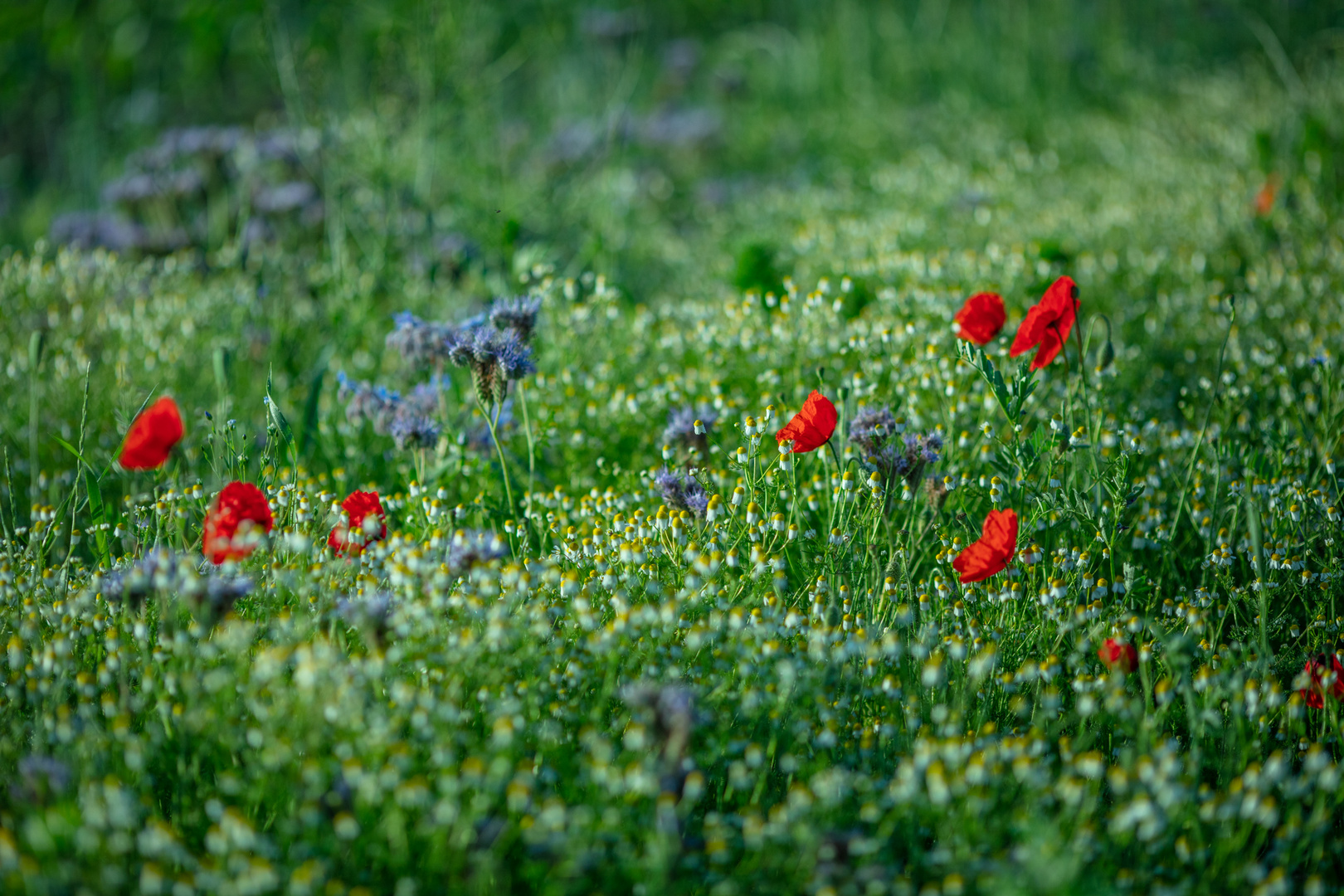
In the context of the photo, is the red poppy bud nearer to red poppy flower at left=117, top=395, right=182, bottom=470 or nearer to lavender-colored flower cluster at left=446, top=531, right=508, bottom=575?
lavender-colored flower cluster at left=446, top=531, right=508, bottom=575

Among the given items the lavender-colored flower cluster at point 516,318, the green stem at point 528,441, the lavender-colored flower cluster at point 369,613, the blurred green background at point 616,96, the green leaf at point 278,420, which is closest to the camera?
the lavender-colored flower cluster at point 369,613

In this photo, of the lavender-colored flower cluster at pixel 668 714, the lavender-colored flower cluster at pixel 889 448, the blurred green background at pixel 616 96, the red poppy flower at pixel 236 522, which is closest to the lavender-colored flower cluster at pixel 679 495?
the lavender-colored flower cluster at pixel 889 448

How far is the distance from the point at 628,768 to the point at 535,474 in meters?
1.53

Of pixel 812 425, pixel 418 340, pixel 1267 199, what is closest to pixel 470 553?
pixel 812 425

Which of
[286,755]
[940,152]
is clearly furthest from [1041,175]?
[286,755]

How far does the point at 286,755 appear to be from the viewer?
159cm

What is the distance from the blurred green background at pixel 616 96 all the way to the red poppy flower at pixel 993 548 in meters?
2.92

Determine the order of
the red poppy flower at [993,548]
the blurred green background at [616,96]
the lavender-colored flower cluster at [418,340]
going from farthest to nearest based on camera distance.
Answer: the blurred green background at [616,96], the lavender-colored flower cluster at [418,340], the red poppy flower at [993,548]

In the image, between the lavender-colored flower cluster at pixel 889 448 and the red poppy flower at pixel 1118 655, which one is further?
the lavender-colored flower cluster at pixel 889 448

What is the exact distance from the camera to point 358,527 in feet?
7.76

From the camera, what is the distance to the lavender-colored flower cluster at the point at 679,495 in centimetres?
250

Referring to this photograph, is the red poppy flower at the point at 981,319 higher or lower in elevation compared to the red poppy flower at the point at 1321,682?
higher

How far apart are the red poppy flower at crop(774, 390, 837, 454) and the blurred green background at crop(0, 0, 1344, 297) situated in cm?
263

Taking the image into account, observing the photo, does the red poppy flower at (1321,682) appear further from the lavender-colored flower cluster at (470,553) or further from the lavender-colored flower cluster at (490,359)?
the lavender-colored flower cluster at (490,359)
